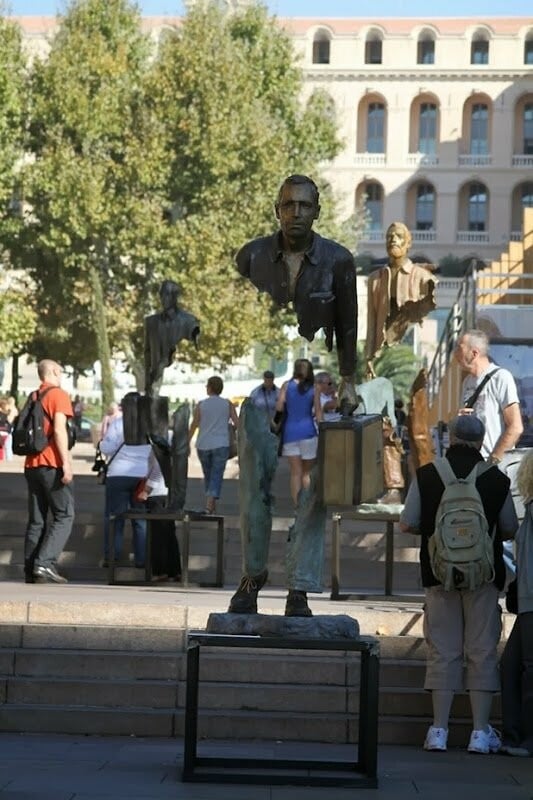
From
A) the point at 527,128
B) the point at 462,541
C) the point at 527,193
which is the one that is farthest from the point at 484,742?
the point at 527,128

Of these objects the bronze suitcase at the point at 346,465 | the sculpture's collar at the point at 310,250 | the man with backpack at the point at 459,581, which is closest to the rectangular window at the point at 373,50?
the man with backpack at the point at 459,581

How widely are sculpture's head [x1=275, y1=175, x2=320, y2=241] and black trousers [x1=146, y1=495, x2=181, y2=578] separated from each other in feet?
22.0

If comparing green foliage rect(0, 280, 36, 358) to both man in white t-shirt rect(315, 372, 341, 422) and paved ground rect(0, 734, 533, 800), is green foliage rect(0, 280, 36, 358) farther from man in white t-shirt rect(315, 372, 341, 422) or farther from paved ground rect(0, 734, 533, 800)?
paved ground rect(0, 734, 533, 800)

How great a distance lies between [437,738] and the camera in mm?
10383

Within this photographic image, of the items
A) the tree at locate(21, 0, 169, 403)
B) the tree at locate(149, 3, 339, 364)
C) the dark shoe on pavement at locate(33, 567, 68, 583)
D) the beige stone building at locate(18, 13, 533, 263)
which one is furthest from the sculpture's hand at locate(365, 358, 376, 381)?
the beige stone building at locate(18, 13, 533, 263)

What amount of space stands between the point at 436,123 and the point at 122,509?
10122 cm

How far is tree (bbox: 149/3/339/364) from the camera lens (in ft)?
169

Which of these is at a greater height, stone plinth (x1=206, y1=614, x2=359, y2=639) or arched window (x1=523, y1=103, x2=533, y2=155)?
arched window (x1=523, y1=103, x2=533, y2=155)

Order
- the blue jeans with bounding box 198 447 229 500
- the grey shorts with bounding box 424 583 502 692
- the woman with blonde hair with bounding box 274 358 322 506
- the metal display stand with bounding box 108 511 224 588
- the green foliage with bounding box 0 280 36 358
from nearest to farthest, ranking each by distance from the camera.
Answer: the grey shorts with bounding box 424 583 502 692, the metal display stand with bounding box 108 511 224 588, the woman with blonde hair with bounding box 274 358 322 506, the blue jeans with bounding box 198 447 229 500, the green foliage with bounding box 0 280 36 358

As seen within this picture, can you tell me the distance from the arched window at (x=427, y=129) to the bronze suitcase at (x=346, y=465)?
107m

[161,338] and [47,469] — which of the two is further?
[161,338]

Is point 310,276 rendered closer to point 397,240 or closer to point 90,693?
point 90,693

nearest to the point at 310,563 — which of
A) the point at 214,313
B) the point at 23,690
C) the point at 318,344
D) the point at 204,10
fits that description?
the point at 23,690

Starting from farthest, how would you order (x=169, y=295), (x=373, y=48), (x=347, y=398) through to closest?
1. (x=373, y=48)
2. (x=169, y=295)
3. (x=347, y=398)
